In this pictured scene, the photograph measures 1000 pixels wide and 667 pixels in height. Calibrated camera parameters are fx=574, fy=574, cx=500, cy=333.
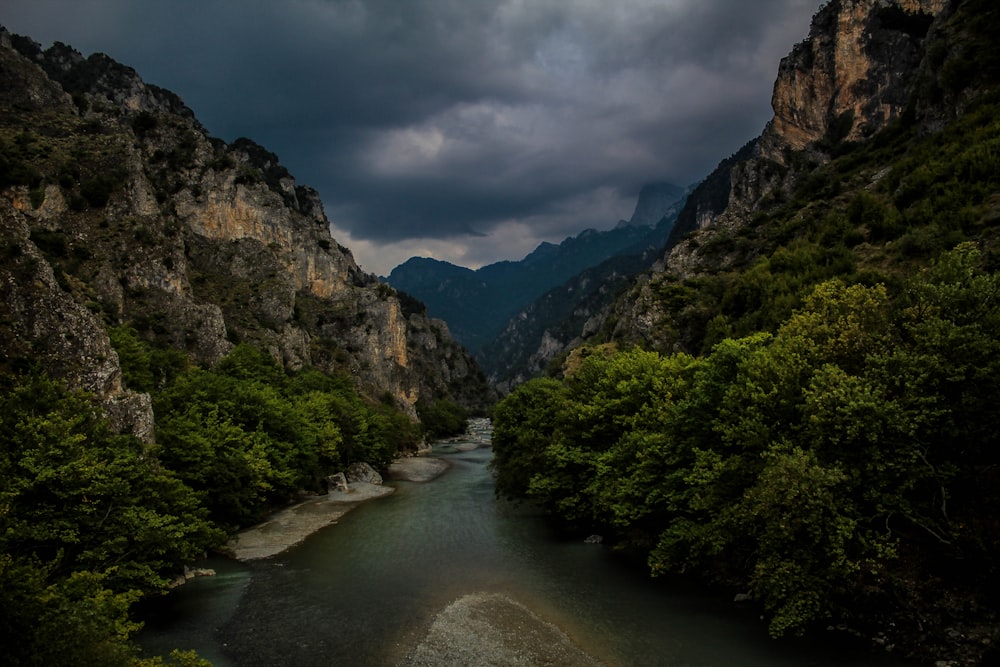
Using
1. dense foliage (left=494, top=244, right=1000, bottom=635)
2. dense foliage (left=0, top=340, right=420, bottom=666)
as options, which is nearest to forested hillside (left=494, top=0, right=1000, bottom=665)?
dense foliage (left=494, top=244, right=1000, bottom=635)

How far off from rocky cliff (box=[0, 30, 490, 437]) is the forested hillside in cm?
2791

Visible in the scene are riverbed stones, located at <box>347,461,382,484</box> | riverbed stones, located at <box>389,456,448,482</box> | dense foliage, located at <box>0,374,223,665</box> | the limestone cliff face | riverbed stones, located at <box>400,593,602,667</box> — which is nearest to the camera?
dense foliage, located at <box>0,374,223,665</box>

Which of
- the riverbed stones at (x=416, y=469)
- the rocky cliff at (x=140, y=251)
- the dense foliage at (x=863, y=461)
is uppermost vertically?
the rocky cliff at (x=140, y=251)

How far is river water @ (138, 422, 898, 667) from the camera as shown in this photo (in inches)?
814

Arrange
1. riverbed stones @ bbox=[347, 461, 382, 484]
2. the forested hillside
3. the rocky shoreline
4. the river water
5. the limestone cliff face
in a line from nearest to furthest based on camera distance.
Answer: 1. the forested hillside
2. the river water
3. the rocky shoreline
4. riverbed stones @ bbox=[347, 461, 382, 484]
5. the limestone cliff face

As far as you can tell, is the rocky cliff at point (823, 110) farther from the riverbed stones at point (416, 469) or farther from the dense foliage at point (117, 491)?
the dense foliage at point (117, 491)

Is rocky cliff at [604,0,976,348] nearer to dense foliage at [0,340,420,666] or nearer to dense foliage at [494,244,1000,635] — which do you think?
dense foliage at [494,244,1000,635]

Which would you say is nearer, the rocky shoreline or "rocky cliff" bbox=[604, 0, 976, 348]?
the rocky shoreline

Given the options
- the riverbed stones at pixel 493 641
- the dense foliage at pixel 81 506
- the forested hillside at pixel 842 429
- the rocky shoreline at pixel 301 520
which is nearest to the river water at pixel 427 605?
the riverbed stones at pixel 493 641

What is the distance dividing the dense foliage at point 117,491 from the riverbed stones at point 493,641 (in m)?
8.94

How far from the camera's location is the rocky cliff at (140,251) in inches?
1185

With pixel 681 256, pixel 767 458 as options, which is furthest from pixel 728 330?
pixel 681 256

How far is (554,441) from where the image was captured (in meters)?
40.7

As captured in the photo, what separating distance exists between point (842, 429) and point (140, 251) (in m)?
76.9
